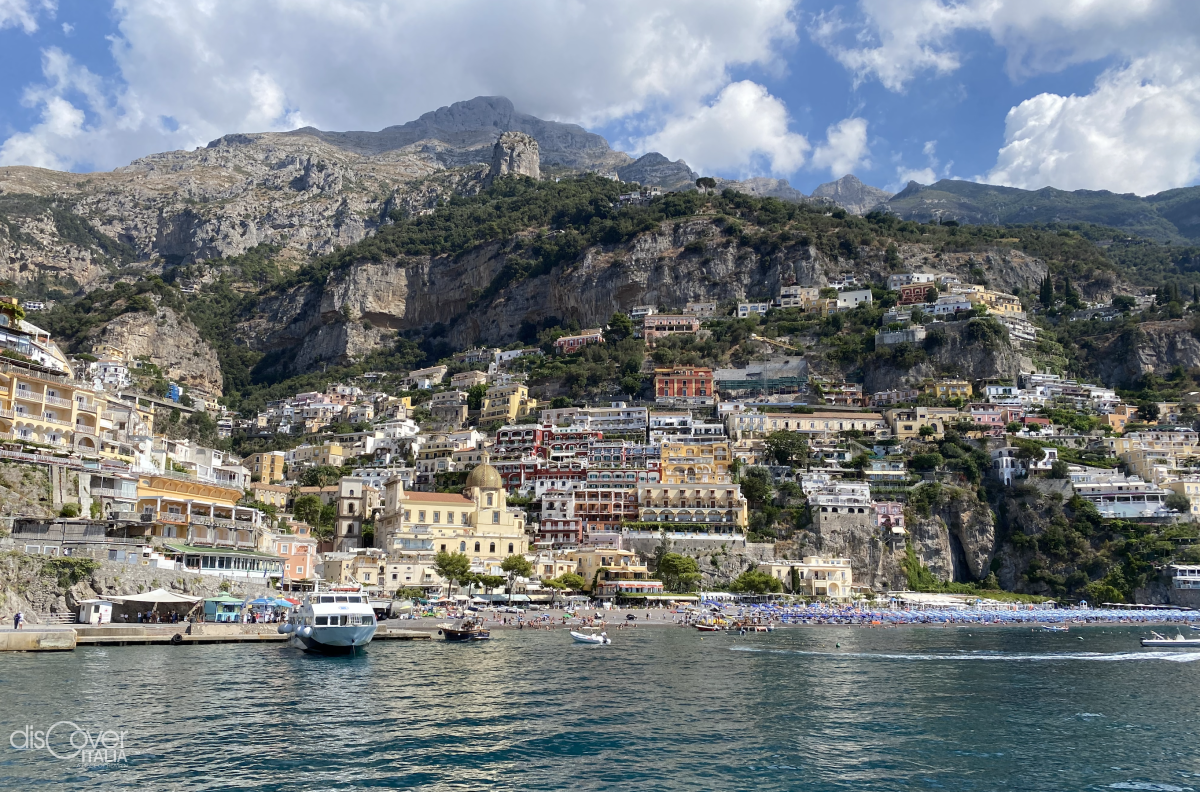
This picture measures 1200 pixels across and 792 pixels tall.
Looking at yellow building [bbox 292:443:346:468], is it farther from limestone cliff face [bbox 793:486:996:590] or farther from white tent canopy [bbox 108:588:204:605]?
white tent canopy [bbox 108:588:204:605]

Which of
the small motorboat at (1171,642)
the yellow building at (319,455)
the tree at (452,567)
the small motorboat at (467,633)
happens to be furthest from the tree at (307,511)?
the small motorboat at (1171,642)

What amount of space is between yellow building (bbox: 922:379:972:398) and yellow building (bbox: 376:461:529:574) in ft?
A: 173

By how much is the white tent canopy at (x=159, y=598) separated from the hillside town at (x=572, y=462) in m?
2.61

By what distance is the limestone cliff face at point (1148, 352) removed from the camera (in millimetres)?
115000

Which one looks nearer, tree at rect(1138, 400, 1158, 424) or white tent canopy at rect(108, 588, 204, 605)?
white tent canopy at rect(108, 588, 204, 605)

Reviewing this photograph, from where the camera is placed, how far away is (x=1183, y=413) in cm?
10450

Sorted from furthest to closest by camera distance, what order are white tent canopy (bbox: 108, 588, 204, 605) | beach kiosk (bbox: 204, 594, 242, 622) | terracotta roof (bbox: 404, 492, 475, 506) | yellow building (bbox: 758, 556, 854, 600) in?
yellow building (bbox: 758, 556, 854, 600), terracotta roof (bbox: 404, 492, 475, 506), beach kiosk (bbox: 204, 594, 242, 622), white tent canopy (bbox: 108, 588, 204, 605)

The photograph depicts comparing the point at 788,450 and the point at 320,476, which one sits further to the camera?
the point at 320,476

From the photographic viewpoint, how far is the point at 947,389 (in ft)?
354

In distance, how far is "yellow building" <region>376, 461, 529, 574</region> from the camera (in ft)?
238

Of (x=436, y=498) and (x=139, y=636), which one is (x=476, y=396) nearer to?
(x=436, y=498)

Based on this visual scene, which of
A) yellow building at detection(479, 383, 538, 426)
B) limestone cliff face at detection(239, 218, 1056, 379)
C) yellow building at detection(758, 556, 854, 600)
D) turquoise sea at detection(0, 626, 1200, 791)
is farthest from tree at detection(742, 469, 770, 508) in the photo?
limestone cliff face at detection(239, 218, 1056, 379)

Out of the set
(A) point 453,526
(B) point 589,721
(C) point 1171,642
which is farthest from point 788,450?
(B) point 589,721

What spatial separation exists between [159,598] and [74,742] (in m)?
22.3
